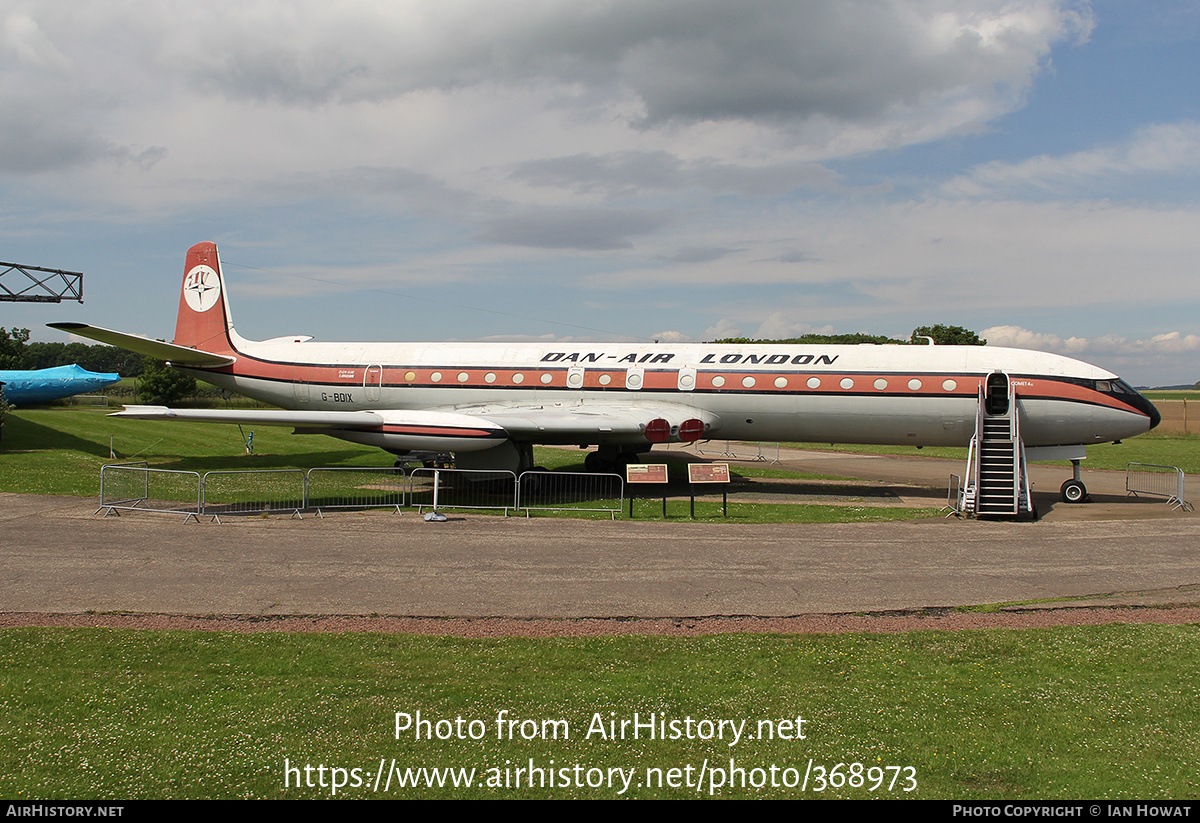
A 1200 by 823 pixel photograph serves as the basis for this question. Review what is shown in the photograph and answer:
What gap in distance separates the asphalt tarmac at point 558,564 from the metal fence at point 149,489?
75 cm

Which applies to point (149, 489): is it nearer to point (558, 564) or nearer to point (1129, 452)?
point (558, 564)

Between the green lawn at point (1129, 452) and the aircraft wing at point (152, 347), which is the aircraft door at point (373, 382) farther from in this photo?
the green lawn at point (1129, 452)

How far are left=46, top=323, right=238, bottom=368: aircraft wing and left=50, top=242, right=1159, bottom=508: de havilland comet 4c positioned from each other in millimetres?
63

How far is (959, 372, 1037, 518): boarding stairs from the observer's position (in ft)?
57.1

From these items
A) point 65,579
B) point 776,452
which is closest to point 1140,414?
point 776,452

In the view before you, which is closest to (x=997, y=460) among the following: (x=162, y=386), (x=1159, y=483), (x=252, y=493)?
(x=1159, y=483)

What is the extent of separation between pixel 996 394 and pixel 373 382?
1806cm

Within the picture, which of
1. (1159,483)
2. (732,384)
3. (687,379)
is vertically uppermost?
(687,379)

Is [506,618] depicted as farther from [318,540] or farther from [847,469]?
[847,469]

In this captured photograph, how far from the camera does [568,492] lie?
21.4 meters

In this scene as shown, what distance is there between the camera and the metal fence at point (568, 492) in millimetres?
18344

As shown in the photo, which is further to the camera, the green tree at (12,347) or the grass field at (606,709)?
the green tree at (12,347)

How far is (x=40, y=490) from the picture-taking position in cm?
1816

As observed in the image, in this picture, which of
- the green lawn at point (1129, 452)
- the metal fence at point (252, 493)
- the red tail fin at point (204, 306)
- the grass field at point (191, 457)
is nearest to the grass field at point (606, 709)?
the metal fence at point (252, 493)
